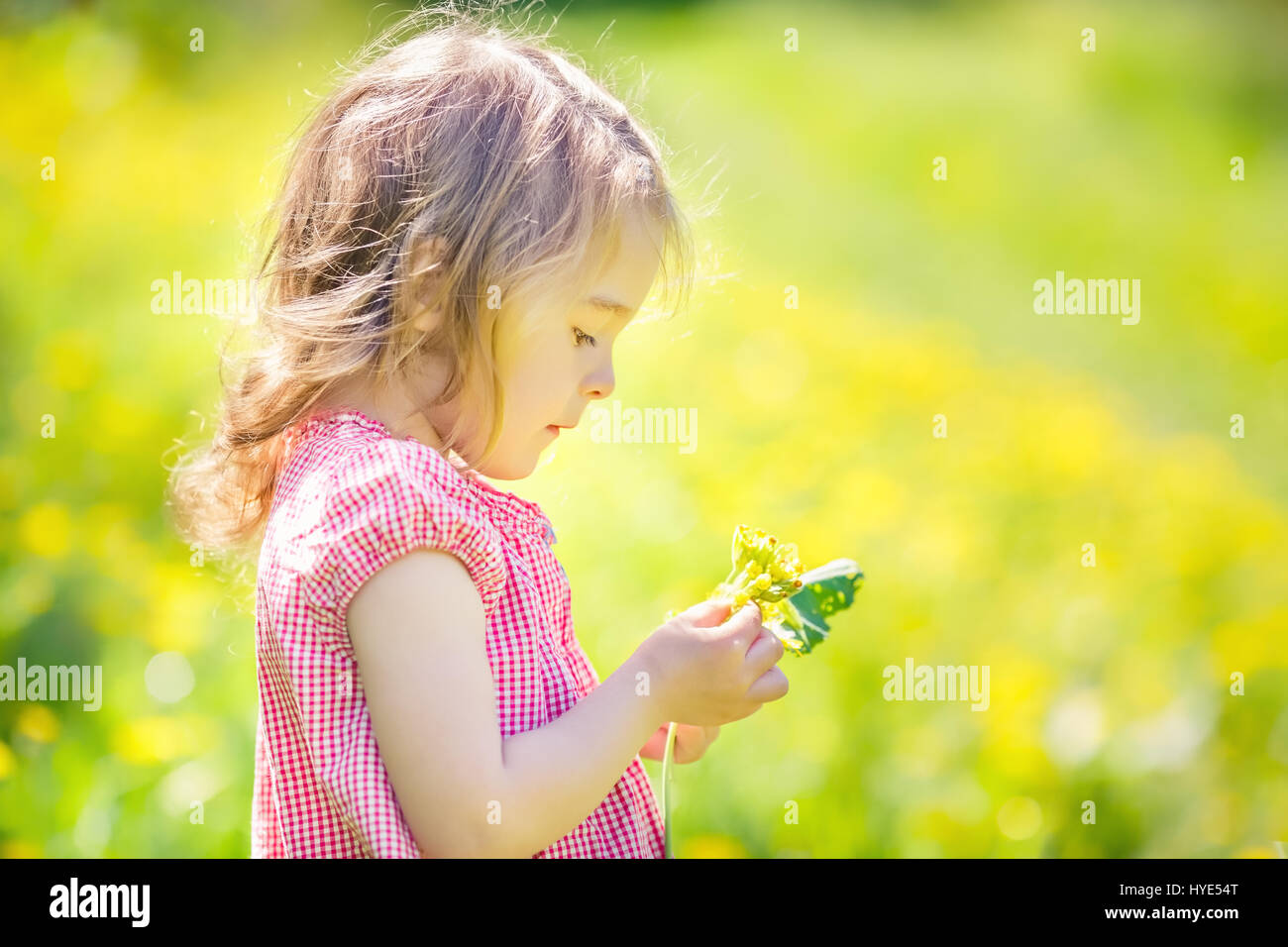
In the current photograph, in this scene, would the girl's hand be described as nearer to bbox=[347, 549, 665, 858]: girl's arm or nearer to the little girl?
the little girl

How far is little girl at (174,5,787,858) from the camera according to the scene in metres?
0.81

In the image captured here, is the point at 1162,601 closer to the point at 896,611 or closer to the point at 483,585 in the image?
the point at 896,611

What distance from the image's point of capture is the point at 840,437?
9.11ft

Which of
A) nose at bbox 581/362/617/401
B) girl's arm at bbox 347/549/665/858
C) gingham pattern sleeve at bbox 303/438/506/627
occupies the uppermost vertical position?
nose at bbox 581/362/617/401

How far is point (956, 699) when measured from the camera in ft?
6.79

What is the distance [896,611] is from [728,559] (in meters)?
0.35

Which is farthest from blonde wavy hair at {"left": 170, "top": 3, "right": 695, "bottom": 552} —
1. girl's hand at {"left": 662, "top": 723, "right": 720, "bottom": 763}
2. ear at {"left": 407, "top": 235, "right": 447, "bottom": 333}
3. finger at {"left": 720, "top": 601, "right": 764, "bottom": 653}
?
girl's hand at {"left": 662, "top": 723, "right": 720, "bottom": 763}

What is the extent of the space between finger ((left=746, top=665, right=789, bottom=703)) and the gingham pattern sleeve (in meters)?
0.28

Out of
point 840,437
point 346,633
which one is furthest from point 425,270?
point 840,437

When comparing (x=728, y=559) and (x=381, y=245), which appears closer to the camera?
(x=381, y=245)

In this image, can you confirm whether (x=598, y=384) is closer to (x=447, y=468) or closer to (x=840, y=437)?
(x=447, y=468)

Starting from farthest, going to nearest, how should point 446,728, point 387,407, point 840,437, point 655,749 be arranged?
point 840,437 → point 655,749 → point 387,407 → point 446,728

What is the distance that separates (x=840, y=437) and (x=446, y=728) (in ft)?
6.87

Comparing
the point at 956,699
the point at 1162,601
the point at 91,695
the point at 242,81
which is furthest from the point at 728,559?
the point at 242,81
